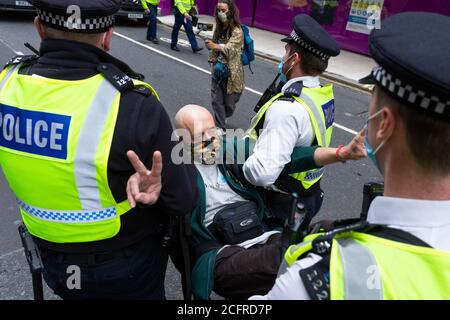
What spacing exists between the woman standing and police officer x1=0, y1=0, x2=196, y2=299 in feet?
11.4

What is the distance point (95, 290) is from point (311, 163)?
1210 millimetres

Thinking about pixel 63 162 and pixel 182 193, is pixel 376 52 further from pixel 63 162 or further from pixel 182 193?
pixel 63 162

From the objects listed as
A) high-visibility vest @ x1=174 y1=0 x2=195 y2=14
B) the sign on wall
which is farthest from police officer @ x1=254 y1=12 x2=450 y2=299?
the sign on wall

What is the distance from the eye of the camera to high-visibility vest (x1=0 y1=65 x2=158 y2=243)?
1.43m

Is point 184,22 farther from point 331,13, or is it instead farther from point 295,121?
point 295,121

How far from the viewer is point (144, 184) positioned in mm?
1464

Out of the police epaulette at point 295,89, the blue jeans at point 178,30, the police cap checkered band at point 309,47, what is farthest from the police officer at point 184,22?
the police epaulette at point 295,89

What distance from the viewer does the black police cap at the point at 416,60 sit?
0.89 meters

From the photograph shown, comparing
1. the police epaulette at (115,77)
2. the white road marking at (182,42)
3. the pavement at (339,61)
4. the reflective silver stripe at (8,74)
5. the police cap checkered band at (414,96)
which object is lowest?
the white road marking at (182,42)

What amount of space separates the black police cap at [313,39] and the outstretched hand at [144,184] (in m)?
1.27

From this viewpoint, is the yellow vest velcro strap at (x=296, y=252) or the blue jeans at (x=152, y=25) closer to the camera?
the yellow vest velcro strap at (x=296, y=252)

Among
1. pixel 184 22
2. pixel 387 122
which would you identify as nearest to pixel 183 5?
pixel 184 22

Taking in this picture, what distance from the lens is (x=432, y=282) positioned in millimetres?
861

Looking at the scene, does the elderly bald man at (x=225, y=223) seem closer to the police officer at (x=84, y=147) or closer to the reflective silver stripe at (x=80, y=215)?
the police officer at (x=84, y=147)
